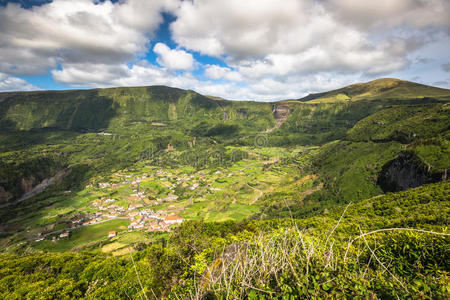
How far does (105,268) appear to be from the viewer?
25.9 m

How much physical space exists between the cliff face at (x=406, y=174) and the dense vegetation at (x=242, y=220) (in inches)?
20.0

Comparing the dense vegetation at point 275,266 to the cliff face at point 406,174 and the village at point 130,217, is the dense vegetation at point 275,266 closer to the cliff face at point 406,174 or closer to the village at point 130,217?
the cliff face at point 406,174

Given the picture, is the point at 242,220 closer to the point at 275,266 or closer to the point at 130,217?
the point at 130,217

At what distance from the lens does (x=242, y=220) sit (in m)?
72.2

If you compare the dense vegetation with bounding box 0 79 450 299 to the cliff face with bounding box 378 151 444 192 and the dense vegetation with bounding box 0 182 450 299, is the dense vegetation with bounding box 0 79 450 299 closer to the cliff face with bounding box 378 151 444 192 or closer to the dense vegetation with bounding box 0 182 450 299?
the dense vegetation with bounding box 0 182 450 299

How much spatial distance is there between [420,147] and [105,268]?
98.6 m

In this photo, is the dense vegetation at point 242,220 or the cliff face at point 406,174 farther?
the cliff face at point 406,174

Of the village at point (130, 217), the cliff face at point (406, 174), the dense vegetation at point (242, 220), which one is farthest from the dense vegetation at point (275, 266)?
the village at point (130, 217)

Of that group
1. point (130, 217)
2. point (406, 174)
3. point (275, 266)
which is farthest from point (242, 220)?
point (275, 266)

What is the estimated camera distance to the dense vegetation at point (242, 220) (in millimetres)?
5898

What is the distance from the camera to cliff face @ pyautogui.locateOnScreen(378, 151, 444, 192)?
57781 millimetres

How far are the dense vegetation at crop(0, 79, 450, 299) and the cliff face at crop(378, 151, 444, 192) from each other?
51cm

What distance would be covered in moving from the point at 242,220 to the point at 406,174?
63288mm

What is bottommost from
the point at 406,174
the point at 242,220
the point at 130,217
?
the point at 130,217
